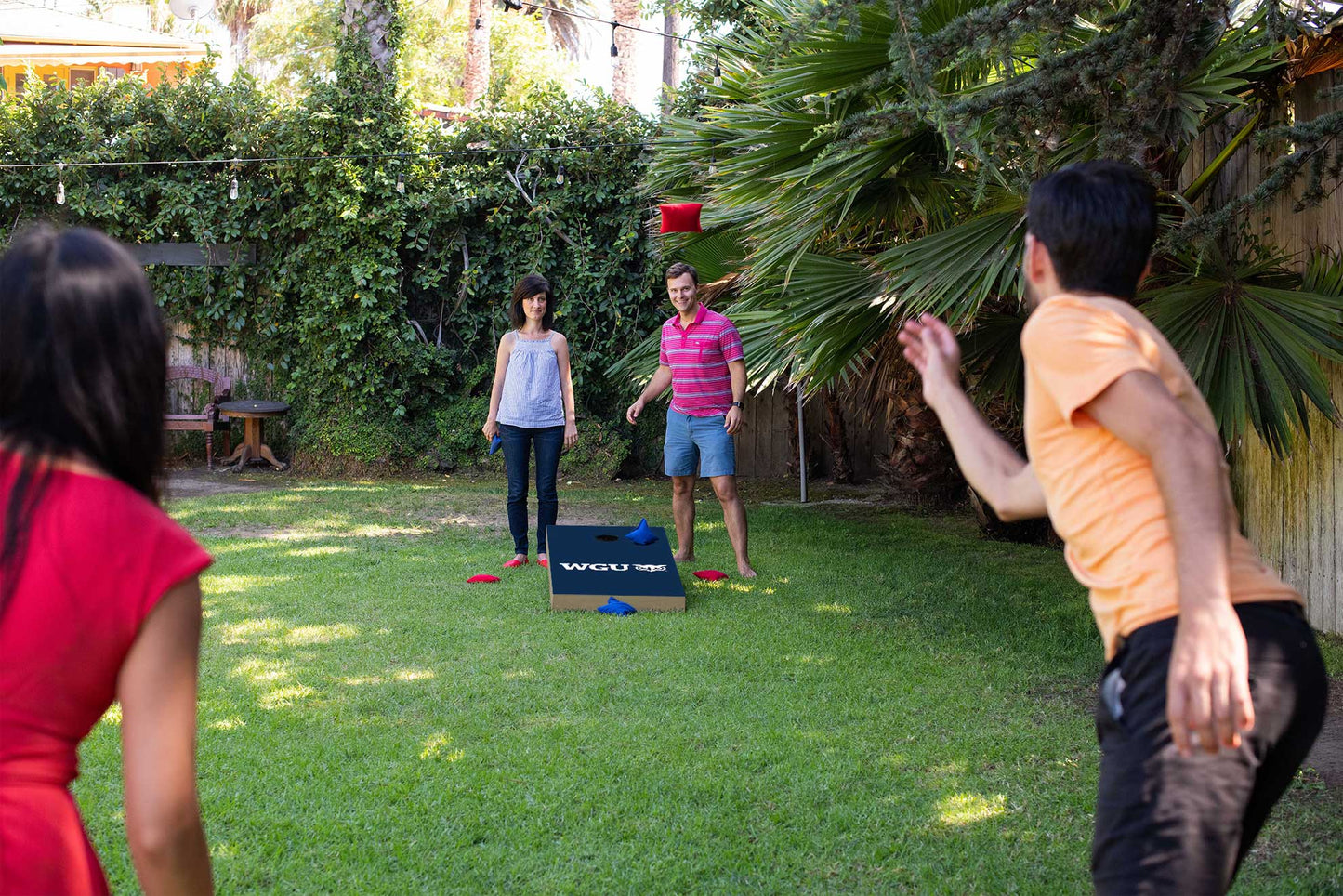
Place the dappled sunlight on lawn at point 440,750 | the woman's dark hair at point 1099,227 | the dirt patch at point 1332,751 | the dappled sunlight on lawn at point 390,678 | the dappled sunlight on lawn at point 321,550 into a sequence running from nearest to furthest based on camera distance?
the woman's dark hair at point 1099,227, the dirt patch at point 1332,751, the dappled sunlight on lawn at point 440,750, the dappled sunlight on lawn at point 390,678, the dappled sunlight on lawn at point 321,550

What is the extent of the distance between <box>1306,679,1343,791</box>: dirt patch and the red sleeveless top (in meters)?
3.91

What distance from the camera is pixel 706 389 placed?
25.3 ft

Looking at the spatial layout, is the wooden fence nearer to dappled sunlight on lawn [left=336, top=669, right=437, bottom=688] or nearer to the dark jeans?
the dark jeans

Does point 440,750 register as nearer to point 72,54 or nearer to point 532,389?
point 532,389

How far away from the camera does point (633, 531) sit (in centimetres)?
774

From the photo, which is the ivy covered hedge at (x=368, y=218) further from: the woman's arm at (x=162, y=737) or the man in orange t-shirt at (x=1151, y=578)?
the woman's arm at (x=162, y=737)

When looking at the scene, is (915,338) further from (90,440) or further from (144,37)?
(144,37)

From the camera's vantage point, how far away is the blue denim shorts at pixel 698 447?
768cm

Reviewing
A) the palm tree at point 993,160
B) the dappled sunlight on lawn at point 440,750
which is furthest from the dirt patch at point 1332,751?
the dappled sunlight on lawn at point 440,750

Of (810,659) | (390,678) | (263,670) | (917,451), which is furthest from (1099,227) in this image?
(917,451)

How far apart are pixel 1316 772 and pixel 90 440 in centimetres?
440

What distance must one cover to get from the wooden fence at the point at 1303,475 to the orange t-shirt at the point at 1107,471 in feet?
15.0

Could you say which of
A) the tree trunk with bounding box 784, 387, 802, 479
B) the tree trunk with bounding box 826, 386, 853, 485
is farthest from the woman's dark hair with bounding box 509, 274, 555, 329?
the tree trunk with bounding box 784, 387, 802, 479

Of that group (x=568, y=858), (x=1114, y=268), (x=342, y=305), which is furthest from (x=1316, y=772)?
(x=342, y=305)
